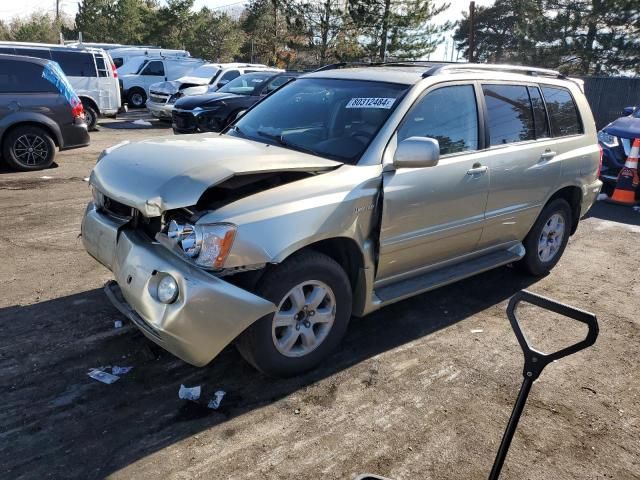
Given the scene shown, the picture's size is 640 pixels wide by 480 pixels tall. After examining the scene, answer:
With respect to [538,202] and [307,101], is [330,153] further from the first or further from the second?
[538,202]

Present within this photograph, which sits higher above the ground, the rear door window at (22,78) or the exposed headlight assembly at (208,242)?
the rear door window at (22,78)

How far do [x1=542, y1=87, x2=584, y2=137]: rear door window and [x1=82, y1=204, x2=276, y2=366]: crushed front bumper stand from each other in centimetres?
350

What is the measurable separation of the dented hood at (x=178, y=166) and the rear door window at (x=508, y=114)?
1633 mm

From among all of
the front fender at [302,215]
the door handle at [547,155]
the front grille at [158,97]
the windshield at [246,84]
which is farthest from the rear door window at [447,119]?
the front grille at [158,97]

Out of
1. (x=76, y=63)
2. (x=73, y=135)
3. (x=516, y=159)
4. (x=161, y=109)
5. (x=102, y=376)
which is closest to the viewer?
(x=102, y=376)

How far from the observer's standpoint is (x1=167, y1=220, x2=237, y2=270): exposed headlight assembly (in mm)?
2877

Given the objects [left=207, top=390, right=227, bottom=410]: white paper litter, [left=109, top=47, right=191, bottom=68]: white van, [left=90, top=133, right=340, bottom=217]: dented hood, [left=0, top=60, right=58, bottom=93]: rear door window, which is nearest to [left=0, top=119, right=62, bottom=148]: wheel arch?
[left=0, top=60, right=58, bottom=93]: rear door window

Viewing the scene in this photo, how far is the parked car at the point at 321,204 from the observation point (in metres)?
2.93

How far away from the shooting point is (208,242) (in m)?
2.90

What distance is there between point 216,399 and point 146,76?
66.8ft

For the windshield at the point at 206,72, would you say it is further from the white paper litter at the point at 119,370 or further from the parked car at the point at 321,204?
the white paper litter at the point at 119,370

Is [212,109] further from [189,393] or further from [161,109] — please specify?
[189,393]

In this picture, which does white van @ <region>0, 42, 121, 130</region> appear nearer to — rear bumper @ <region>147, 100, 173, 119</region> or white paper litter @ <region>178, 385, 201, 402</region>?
rear bumper @ <region>147, 100, 173, 119</region>

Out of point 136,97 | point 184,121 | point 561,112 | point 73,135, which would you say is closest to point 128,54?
point 136,97
